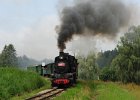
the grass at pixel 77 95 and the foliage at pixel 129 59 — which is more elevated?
the foliage at pixel 129 59

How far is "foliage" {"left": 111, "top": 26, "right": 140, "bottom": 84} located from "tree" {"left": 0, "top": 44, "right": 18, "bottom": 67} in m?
56.3

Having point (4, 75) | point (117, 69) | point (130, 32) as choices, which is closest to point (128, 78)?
point (117, 69)

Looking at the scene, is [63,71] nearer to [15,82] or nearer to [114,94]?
[15,82]

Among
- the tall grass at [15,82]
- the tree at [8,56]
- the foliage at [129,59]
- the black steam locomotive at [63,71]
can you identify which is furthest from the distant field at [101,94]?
the tree at [8,56]

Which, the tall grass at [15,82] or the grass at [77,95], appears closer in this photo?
the grass at [77,95]

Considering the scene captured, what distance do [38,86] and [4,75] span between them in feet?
26.8

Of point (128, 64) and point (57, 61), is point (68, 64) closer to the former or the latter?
point (57, 61)

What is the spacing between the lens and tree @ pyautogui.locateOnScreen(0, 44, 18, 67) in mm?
112625

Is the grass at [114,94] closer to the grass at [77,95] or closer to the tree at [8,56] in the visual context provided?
the grass at [77,95]

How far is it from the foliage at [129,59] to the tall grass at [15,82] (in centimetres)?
2352

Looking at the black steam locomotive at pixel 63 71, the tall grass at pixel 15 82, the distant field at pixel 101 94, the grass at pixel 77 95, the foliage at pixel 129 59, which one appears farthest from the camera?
the foliage at pixel 129 59

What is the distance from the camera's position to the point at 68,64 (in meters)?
37.0

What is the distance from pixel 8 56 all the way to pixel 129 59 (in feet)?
239

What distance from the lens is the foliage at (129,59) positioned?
55.4 m
